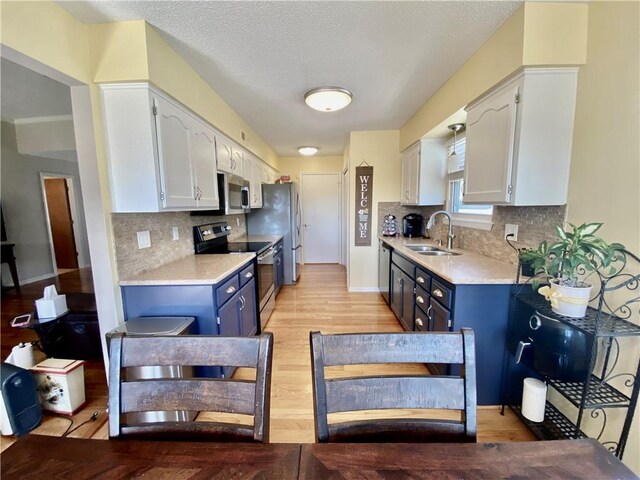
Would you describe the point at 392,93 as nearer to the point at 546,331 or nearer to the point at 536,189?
the point at 536,189

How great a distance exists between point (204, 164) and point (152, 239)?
752mm

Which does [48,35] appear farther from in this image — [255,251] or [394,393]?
[394,393]

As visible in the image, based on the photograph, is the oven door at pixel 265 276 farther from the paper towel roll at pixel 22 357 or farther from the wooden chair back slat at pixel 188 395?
the wooden chair back slat at pixel 188 395

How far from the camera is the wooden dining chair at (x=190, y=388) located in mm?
748

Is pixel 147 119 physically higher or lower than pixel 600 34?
lower

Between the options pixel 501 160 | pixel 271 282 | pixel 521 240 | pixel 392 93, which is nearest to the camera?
pixel 501 160

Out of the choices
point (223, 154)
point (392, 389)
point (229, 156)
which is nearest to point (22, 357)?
point (223, 154)

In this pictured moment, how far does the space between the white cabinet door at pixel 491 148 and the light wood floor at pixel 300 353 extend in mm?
1413

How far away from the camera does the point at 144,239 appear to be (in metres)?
1.96

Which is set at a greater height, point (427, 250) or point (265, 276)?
point (427, 250)

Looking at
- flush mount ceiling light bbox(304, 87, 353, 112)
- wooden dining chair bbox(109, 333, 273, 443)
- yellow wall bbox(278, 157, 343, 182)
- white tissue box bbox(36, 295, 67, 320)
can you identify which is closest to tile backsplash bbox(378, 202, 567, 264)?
flush mount ceiling light bbox(304, 87, 353, 112)

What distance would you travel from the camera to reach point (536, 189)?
162 cm

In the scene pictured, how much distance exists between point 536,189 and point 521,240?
18.4 inches

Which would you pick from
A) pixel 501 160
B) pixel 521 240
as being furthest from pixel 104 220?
pixel 521 240
